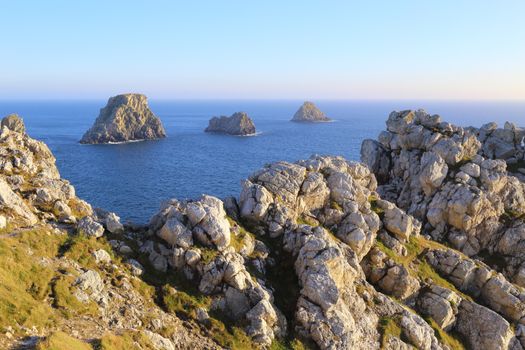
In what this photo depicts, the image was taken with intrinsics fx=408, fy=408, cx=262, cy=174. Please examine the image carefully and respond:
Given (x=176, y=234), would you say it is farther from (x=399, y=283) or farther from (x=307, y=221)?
(x=399, y=283)

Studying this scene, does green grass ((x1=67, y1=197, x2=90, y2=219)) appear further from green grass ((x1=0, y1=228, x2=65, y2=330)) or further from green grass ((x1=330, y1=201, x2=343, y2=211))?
green grass ((x1=330, y1=201, x2=343, y2=211))

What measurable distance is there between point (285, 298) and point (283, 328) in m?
3.39

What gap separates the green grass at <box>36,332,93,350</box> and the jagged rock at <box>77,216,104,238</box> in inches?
471

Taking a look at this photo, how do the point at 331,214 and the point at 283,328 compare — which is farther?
the point at 331,214

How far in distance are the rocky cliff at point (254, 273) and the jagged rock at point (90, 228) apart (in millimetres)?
120

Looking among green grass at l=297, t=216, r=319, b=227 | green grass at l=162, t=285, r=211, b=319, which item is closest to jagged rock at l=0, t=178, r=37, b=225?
green grass at l=162, t=285, r=211, b=319

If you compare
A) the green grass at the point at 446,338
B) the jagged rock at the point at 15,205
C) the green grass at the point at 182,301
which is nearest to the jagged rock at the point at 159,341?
the green grass at the point at 182,301

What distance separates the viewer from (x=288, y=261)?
3975cm

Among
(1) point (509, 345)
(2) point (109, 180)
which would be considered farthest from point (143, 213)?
(1) point (509, 345)

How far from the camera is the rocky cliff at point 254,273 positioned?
1123 inches

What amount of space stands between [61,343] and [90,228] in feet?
46.7

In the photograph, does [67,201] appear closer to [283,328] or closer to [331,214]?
[283,328]

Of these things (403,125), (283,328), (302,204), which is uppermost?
(403,125)

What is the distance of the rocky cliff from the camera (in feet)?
93.6
